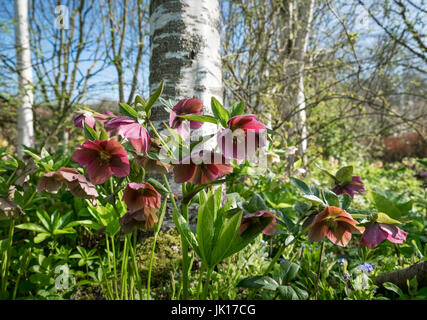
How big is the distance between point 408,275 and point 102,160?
0.90 m

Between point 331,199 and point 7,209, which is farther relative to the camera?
point 7,209

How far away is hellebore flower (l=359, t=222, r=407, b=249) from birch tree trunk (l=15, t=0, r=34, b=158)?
A: 12.7 ft

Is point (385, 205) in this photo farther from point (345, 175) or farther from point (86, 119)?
point (86, 119)

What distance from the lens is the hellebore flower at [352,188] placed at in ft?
2.52

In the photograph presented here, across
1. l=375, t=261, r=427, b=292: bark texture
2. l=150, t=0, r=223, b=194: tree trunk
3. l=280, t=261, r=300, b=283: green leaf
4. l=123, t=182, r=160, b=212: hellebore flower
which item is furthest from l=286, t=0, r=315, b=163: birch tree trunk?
l=123, t=182, r=160, b=212: hellebore flower

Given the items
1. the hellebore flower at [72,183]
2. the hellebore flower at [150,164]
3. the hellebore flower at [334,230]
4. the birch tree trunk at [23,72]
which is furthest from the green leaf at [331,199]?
the birch tree trunk at [23,72]

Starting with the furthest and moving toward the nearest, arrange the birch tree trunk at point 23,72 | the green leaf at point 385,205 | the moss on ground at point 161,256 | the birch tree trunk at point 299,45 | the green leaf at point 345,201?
the birch tree trunk at point 23,72, the birch tree trunk at point 299,45, the moss on ground at point 161,256, the green leaf at point 385,205, the green leaf at point 345,201

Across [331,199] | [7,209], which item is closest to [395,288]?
[331,199]

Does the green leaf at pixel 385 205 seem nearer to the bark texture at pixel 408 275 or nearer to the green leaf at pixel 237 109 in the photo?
the bark texture at pixel 408 275

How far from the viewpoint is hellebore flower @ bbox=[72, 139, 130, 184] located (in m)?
0.55

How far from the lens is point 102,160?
22.4 inches

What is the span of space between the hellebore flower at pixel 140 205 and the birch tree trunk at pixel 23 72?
11.6 feet
